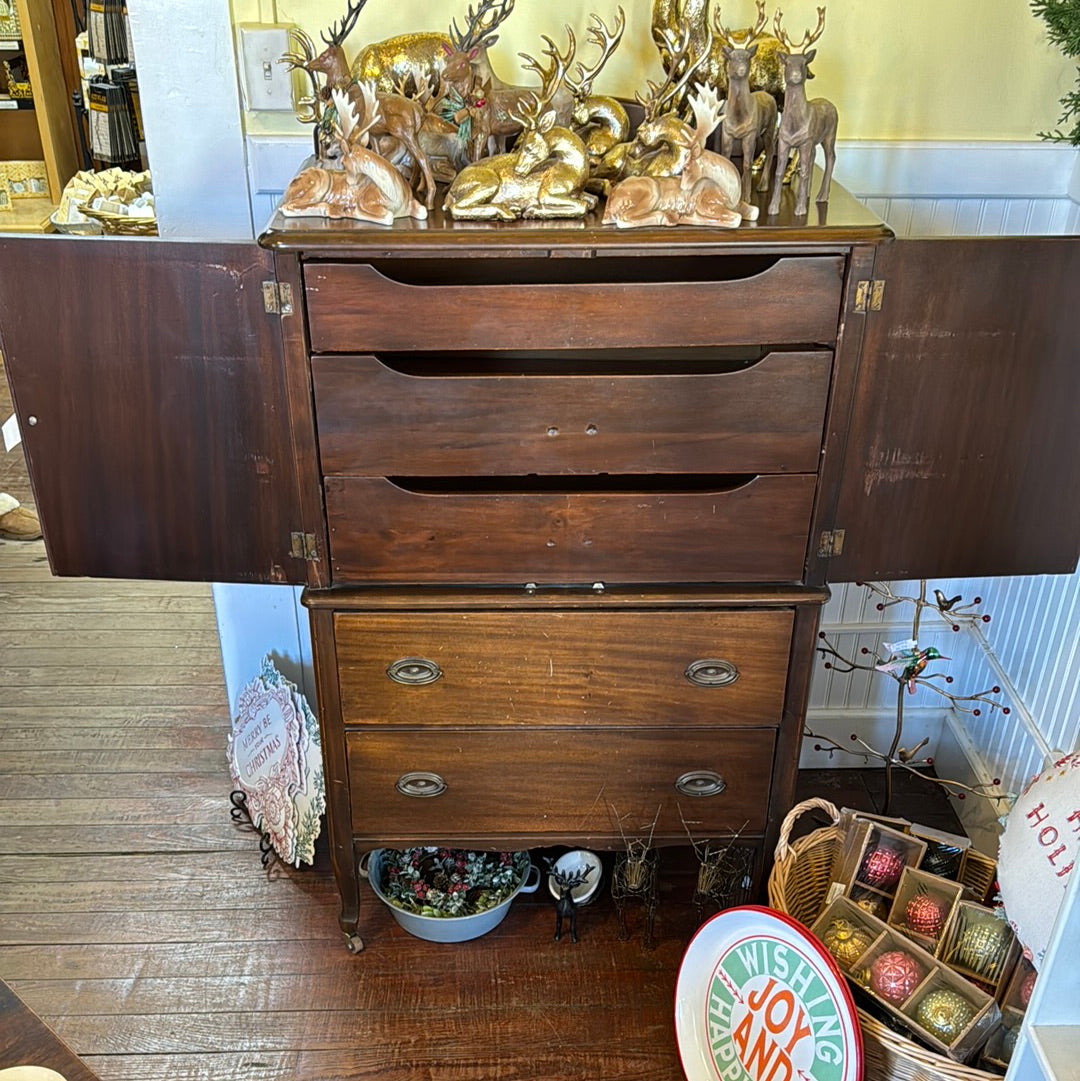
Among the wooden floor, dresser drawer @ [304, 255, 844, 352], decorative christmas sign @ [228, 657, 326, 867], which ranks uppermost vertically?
dresser drawer @ [304, 255, 844, 352]

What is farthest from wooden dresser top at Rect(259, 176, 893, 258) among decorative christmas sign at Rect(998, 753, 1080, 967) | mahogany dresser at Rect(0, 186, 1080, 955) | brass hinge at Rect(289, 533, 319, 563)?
decorative christmas sign at Rect(998, 753, 1080, 967)

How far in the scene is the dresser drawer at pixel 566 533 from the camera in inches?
55.3

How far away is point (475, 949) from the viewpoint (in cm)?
181

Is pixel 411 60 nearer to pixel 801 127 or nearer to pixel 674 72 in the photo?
pixel 674 72

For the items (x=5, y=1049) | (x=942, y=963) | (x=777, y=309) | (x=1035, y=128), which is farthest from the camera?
(x=1035, y=128)

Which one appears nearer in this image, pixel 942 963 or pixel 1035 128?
pixel 942 963

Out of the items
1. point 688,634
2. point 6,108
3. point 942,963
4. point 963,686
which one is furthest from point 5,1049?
point 6,108

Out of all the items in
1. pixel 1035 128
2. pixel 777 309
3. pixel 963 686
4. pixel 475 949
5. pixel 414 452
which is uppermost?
pixel 1035 128

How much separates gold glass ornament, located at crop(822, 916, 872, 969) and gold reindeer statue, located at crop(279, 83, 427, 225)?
1.06 m

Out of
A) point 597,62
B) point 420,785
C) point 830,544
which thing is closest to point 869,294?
point 830,544

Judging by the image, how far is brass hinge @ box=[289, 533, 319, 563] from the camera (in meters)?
1.43

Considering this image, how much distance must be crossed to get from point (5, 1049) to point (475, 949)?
3.02 feet

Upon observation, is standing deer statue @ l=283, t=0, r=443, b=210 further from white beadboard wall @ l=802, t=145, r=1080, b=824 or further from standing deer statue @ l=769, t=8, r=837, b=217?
white beadboard wall @ l=802, t=145, r=1080, b=824

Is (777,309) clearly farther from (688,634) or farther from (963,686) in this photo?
(963,686)
